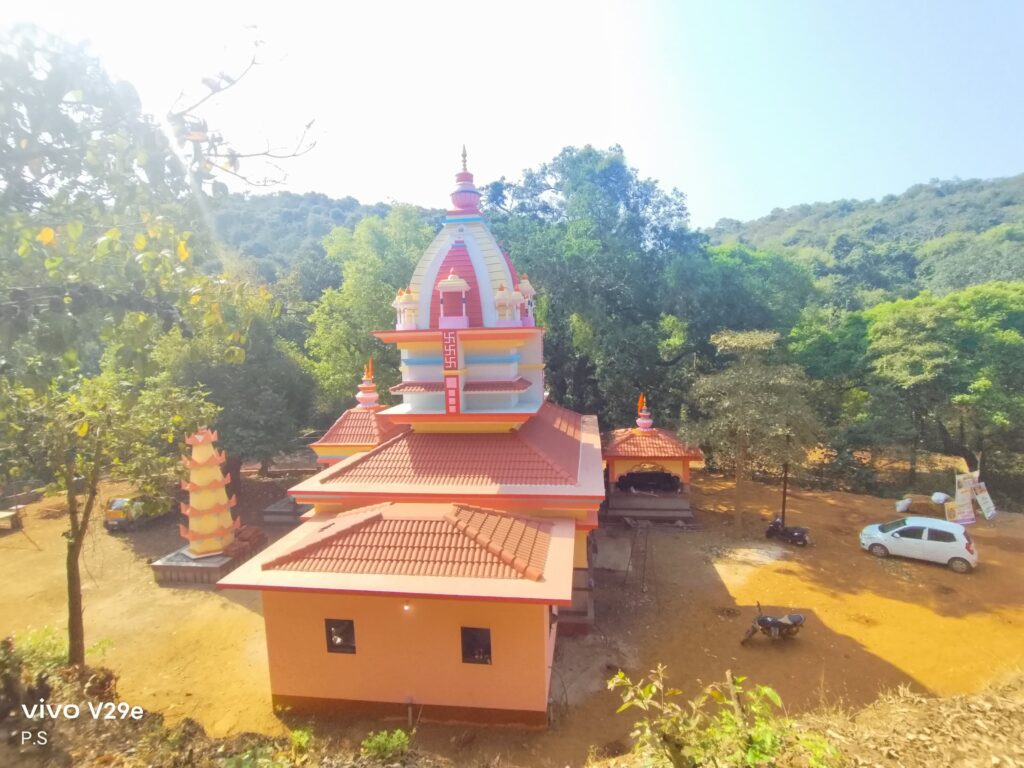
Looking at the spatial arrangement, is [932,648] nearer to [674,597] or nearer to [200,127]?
[674,597]

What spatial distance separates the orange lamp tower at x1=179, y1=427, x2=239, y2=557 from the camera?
13.9 m

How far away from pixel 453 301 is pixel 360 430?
477cm

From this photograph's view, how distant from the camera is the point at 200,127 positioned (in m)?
3.57

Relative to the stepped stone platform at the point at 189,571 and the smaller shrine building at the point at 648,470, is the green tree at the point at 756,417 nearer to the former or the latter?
the smaller shrine building at the point at 648,470

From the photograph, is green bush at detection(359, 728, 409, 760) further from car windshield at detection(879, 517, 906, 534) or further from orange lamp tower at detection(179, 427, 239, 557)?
car windshield at detection(879, 517, 906, 534)

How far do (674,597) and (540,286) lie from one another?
577 inches

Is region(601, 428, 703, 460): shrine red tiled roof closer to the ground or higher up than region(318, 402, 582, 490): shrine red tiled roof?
closer to the ground

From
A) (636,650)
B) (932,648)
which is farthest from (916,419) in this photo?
(636,650)

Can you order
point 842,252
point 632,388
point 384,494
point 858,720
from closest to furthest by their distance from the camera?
point 858,720 → point 384,494 → point 632,388 → point 842,252

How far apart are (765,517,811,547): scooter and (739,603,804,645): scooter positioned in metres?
5.24

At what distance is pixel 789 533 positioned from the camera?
15.0 meters

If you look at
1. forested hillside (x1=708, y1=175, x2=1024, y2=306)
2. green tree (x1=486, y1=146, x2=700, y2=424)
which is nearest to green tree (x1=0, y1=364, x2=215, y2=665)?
green tree (x1=486, y1=146, x2=700, y2=424)

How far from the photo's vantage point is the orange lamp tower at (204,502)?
1388 centimetres

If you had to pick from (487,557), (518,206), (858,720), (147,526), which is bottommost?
(147,526)
